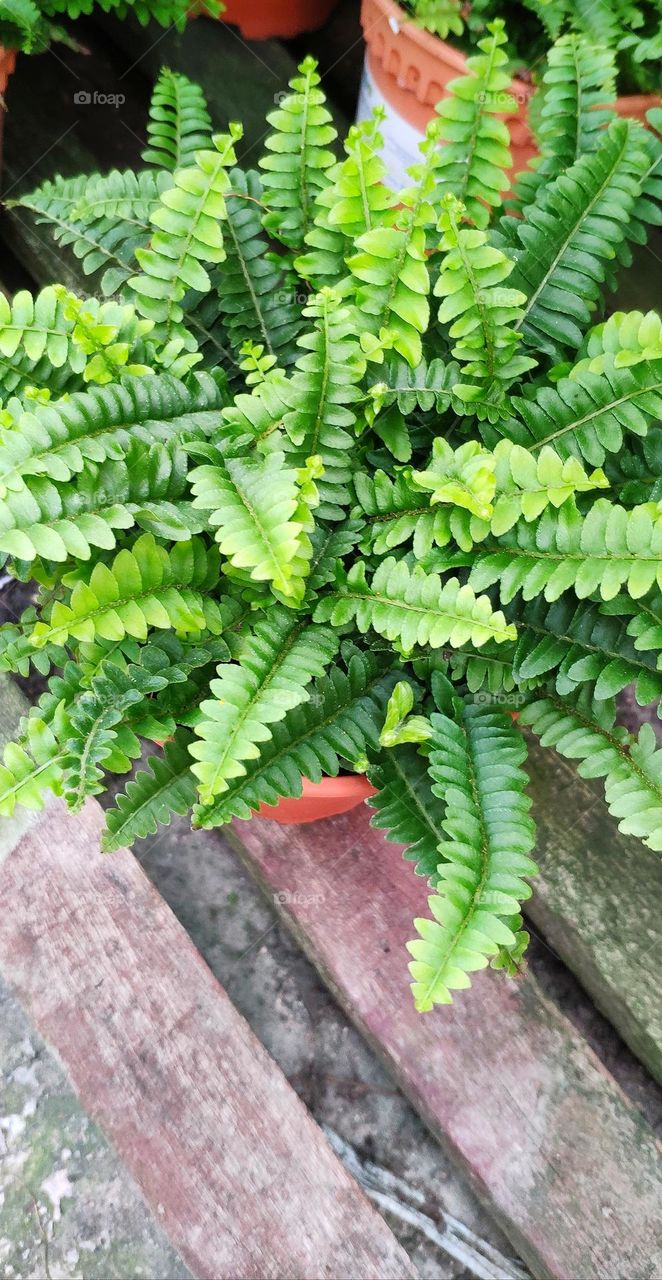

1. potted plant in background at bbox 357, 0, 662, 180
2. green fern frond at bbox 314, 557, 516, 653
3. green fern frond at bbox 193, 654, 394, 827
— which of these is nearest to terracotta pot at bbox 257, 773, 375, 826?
green fern frond at bbox 193, 654, 394, 827

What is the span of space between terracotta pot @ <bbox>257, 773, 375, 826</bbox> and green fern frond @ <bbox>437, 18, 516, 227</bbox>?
1122mm

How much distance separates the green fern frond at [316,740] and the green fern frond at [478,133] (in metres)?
0.92

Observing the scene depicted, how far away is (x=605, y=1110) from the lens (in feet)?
6.94

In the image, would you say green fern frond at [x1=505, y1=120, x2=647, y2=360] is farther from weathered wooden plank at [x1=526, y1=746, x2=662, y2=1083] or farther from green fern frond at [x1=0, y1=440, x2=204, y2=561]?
weathered wooden plank at [x1=526, y1=746, x2=662, y2=1083]

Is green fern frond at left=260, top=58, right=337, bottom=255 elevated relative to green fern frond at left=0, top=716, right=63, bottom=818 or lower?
Answer: elevated

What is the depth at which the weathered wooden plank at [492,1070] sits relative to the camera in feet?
6.66

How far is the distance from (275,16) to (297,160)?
1445 millimetres

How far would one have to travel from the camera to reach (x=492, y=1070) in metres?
2.14

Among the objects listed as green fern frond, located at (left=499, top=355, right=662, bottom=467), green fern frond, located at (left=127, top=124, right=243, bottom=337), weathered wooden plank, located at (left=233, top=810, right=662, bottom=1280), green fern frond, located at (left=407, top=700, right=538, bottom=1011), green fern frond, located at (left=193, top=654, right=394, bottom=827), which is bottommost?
weathered wooden plank, located at (left=233, top=810, right=662, bottom=1280)

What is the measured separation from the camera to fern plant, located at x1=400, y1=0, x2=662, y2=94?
7.16 ft

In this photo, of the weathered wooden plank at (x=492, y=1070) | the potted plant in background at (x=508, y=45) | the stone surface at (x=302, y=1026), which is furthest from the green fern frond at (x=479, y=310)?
the stone surface at (x=302, y=1026)

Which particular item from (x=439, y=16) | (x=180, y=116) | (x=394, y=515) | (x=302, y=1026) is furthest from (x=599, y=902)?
(x=439, y=16)

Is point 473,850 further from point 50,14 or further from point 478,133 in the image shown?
point 50,14

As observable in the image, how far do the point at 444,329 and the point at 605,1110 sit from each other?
1698mm
